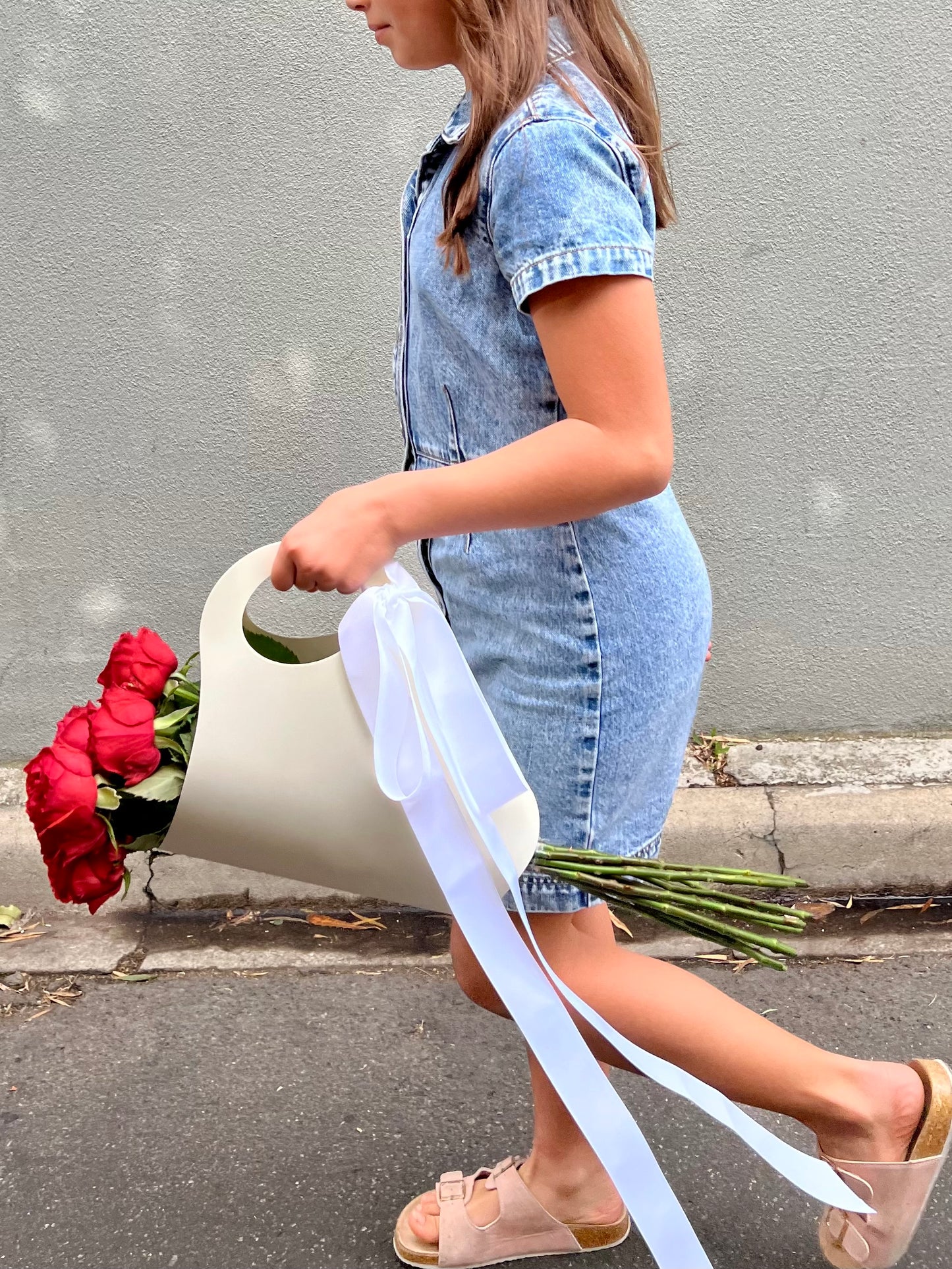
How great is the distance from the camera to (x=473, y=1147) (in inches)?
76.2

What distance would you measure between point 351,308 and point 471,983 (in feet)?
6.04

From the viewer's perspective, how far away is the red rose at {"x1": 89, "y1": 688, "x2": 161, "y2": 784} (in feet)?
3.93

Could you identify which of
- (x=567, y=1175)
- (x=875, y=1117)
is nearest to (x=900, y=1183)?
(x=875, y=1117)

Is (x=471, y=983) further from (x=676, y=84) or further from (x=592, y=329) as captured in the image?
(x=676, y=84)

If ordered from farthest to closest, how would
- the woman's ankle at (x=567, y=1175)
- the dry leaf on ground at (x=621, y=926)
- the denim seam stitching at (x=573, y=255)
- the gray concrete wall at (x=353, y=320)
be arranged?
the gray concrete wall at (x=353, y=320), the dry leaf on ground at (x=621, y=926), the woman's ankle at (x=567, y=1175), the denim seam stitching at (x=573, y=255)

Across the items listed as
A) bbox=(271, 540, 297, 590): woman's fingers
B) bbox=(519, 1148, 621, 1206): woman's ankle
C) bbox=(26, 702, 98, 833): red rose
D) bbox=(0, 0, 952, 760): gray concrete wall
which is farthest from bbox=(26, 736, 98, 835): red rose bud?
bbox=(0, 0, 952, 760): gray concrete wall

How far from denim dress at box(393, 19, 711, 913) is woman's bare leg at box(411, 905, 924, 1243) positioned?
109 millimetres

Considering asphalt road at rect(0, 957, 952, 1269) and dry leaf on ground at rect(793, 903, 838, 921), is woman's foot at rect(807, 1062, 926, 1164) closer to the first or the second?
asphalt road at rect(0, 957, 952, 1269)

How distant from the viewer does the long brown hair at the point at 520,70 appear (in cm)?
115

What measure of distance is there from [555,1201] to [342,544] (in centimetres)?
110

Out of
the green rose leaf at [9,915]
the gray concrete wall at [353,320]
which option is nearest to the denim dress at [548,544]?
the gray concrete wall at [353,320]

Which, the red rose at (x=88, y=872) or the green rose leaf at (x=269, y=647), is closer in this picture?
the red rose at (x=88, y=872)

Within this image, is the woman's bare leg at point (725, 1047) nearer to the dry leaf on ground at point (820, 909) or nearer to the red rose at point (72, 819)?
the red rose at point (72, 819)

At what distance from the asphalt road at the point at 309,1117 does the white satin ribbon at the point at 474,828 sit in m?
0.55
